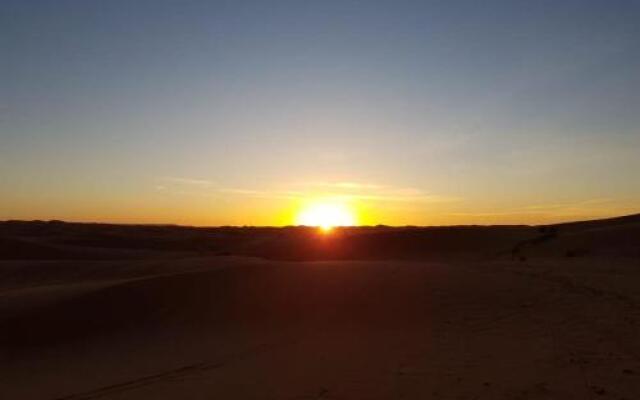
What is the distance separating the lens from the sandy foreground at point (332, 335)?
29.1 feet

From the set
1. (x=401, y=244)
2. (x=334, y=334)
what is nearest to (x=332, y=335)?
(x=334, y=334)

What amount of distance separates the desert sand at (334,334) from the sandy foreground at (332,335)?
4cm

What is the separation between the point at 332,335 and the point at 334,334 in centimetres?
8

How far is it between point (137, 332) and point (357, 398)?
23.6 feet

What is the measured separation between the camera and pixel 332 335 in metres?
12.7

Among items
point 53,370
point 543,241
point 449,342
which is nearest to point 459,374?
point 449,342

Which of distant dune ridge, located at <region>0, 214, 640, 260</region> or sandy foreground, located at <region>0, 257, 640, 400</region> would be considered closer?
sandy foreground, located at <region>0, 257, 640, 400</region>

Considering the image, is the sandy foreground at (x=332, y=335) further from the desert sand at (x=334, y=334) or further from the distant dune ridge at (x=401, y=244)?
the distant dune ridge at (x=401, y=244)

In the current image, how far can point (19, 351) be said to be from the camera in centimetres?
1335

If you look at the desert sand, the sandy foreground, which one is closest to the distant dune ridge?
the desert sand

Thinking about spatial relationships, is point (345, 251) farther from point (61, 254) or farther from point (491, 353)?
point (491, 353)

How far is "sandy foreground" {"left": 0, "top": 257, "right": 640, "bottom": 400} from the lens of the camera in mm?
8867

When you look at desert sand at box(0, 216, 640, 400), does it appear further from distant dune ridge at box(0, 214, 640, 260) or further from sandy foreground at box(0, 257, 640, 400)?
distant dune ridge at box(0, 214, 640, 260)

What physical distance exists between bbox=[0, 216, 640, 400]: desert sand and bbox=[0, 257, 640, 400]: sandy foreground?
0.04 metres
